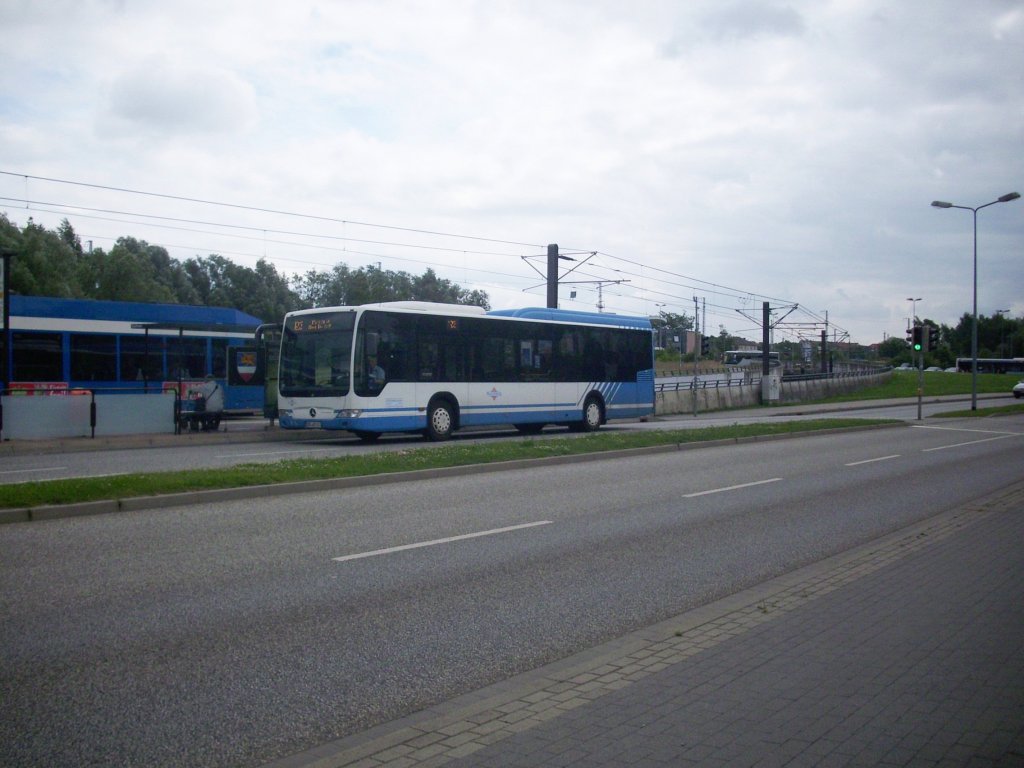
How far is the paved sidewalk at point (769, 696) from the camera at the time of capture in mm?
4387

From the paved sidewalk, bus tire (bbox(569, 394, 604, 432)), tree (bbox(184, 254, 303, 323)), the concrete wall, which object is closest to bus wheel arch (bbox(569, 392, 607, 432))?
bus tire (bbox(569, 394, 604, 432))

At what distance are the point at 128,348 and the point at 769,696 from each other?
1063 inches

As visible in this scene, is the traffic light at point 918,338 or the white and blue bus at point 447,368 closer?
the white and blue bus at point 447,368

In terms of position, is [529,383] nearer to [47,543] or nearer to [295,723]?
[47,543]

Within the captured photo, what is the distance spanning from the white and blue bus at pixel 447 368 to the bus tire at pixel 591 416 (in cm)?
5

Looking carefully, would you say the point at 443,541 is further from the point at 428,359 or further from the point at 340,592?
the point at 428,359

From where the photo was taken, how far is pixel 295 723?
4.87 m

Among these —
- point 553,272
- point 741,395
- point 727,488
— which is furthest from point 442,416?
point 741,395

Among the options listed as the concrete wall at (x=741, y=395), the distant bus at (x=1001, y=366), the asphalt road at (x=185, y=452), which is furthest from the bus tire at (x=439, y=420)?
the distant bus at (x=1001, y=366)

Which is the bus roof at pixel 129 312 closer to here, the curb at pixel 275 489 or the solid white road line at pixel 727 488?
the curb at pixel 275 489

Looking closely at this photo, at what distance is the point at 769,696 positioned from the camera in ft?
16.9

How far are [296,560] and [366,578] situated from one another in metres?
1.02

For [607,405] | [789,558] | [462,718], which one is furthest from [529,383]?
[462,718]

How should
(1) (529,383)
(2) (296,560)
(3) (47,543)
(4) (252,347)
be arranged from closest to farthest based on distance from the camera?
(2) (296,560) < (3) (47,543) < (1) (529,383) < (4) (252,347)
